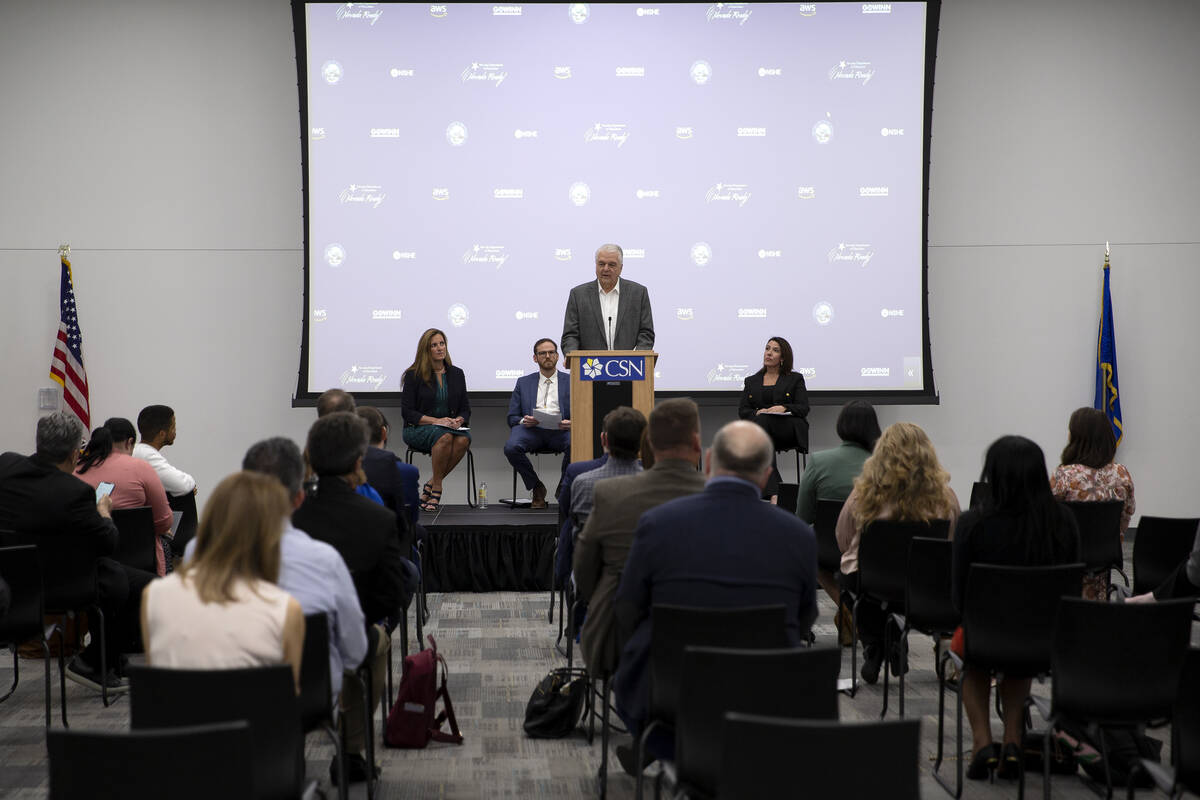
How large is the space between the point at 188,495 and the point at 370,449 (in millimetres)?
1998

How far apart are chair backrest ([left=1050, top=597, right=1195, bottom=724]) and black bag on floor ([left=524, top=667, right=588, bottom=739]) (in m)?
1.83

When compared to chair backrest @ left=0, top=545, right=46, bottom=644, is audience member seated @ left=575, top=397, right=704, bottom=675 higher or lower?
higher

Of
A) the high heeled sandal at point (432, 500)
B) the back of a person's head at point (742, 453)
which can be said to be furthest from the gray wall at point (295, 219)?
the back of a person's head at point (742, 453)

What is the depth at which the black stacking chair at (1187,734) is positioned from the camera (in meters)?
2.44

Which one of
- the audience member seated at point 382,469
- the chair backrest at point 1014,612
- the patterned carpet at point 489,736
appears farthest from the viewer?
the audience member seated at point 382,469

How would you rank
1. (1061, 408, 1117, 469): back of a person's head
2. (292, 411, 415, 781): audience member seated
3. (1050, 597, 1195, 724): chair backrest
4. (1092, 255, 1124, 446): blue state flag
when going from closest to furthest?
(1050, 597, 1195, 724): chair backrest
(292, 411, 415, 781): audience member seated
(1061, 408, 1117, 469): back of a person's head
(1092, 255, 1124, 446): blue state flag

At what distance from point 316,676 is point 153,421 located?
3.20 meters

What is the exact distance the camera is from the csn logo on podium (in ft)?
19.3

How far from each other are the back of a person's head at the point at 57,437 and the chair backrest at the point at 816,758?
3327 millimetres

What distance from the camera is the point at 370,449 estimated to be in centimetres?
443

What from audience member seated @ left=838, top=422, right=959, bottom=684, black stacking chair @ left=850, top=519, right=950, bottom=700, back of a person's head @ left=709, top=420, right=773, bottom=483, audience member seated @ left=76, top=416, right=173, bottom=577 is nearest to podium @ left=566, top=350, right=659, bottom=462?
audience member seated @ left=838, top=422, right=959, bottom=684

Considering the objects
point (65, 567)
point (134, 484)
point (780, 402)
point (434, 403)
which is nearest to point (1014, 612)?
point (65, 567)

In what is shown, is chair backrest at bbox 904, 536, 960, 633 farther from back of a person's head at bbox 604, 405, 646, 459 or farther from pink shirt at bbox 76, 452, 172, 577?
pink shirt at bbox 76, 452, 172, 577

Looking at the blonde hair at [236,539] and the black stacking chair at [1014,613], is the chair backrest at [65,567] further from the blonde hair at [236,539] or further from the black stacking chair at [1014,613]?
the black stacking chair at [1014,613]
